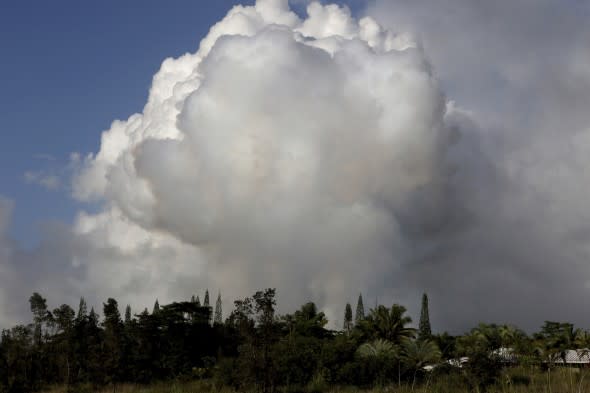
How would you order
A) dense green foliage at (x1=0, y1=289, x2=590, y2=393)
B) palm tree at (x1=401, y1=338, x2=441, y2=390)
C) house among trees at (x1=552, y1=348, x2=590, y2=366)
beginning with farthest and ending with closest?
house among trees at (x1=552, y1=348, x2=590, y2=366)
palm tree at (x1=401, y1=338, x2=441, y2=390)
dense green foliage at (x1=0, y1=289, x2=590, y2=393)

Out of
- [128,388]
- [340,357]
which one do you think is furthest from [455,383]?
[128,388]

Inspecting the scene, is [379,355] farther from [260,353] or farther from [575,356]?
[575,356]

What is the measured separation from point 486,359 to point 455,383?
7.48ft

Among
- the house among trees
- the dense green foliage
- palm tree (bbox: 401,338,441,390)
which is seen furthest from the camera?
the house among trees

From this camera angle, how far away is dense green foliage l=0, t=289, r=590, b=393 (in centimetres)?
3148

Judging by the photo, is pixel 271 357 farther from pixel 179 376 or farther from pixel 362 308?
pixel 362 308

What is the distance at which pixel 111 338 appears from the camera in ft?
123

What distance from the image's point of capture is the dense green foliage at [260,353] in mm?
31484

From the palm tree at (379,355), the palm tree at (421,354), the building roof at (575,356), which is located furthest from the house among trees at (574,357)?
the palm tree at (379,355)

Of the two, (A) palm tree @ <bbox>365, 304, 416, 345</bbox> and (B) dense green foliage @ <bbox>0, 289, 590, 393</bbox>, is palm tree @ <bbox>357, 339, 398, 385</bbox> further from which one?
(A) palm tree @ <bbox>365, 304, 416, 345</bbox>

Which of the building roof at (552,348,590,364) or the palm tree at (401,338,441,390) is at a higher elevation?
the palm tree at (401,338,441,390)

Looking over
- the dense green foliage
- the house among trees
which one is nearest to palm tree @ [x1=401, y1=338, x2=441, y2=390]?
the dense green foliage

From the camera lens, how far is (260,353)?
31.2 metres

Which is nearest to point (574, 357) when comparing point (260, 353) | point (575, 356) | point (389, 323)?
point (575, 356)
